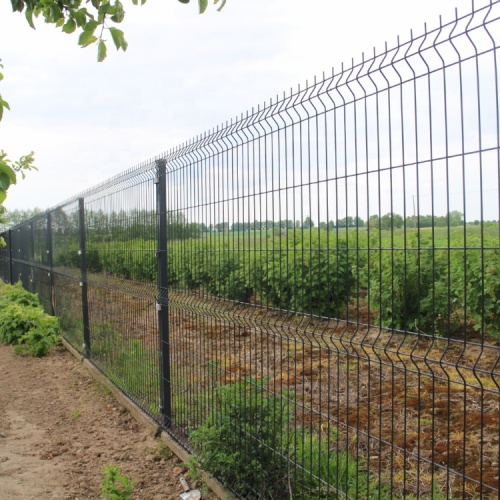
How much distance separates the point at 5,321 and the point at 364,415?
25.9ft

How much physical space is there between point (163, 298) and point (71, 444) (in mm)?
1779

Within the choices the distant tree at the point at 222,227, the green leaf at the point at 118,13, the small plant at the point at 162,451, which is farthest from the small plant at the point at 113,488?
the green leaf at the point at 118,13

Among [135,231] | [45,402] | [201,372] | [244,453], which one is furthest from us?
[45,402]

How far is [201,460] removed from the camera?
4.30 m

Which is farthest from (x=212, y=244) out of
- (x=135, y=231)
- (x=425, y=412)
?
(x=425, y=412)

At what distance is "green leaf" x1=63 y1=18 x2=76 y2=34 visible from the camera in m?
2.94

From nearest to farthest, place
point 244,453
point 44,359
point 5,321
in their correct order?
point 244,453 < point 44,359 < point 5,321

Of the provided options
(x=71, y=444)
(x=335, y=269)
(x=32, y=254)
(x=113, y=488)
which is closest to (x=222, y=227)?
(x=335, y=269)

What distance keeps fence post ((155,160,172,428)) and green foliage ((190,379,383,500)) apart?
48.4 inches

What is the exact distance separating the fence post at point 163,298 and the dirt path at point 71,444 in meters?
0.40

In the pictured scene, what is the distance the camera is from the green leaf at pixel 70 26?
9.66ft

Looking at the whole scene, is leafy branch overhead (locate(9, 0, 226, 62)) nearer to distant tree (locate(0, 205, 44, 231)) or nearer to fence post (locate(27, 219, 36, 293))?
distant tree (locate(0, 205, 44, 231))

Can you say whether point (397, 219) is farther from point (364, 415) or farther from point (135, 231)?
point (135, 231)

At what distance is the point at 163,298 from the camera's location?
17.6ft
